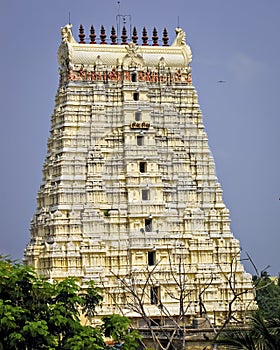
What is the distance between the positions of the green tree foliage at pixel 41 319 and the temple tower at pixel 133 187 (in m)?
20.9

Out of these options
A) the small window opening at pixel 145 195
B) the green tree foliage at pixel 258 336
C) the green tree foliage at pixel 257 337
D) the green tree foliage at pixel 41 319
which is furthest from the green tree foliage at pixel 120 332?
the small window opening at pixel 145 195

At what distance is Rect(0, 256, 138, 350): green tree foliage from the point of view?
84.5 feet

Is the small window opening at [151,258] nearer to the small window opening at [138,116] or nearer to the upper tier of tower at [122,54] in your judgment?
the small window opening at [138,116]

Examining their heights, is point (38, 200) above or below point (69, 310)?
above

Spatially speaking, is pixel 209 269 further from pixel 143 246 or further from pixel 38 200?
pixel 38 200

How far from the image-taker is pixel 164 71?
56.8 metres

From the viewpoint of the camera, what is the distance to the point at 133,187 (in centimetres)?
5300

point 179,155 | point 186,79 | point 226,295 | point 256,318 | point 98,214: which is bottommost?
point 256,318

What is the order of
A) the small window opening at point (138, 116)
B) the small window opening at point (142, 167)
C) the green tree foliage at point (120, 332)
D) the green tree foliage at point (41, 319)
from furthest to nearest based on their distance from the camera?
the small window opening at point (138, 116), the small window opening at point (142, 167), the green tree foliage at point (120, 332), the green tree foliage at point (41, 319)

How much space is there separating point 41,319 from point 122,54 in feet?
103

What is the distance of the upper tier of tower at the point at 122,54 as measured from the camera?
55.2 metres

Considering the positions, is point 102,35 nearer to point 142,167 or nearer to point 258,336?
point 142,167

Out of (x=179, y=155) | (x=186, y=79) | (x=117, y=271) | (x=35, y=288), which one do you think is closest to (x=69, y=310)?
(x=35, y=288)

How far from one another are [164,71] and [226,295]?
15671 millimetres
